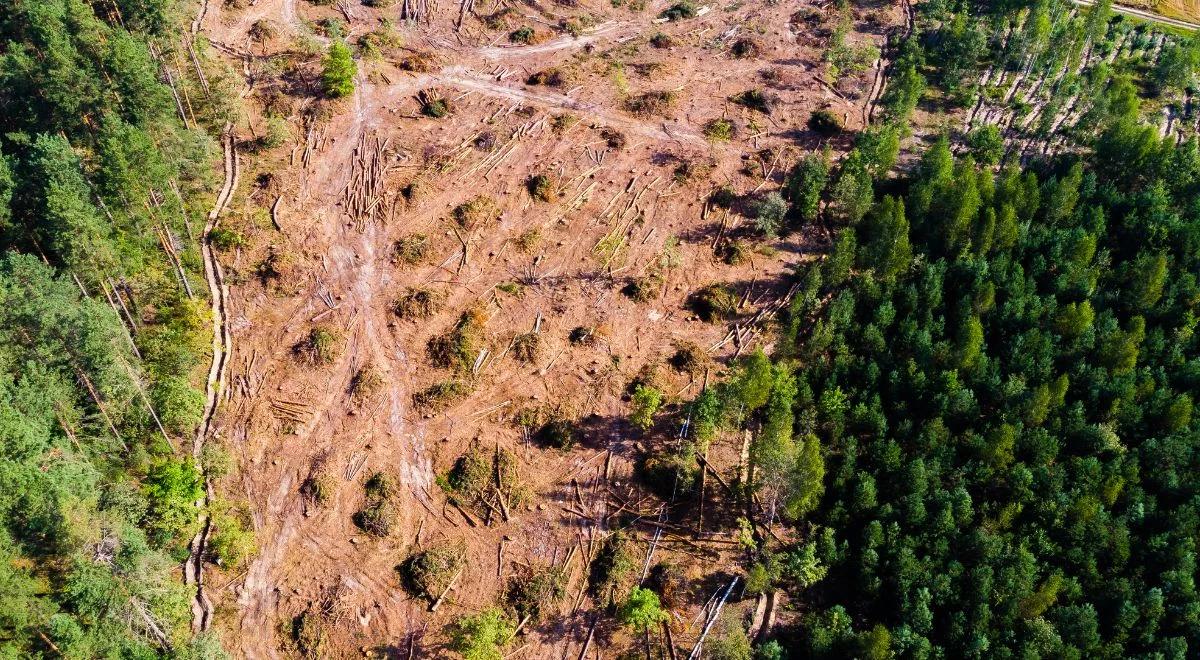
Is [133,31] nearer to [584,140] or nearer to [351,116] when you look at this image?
[351,116]

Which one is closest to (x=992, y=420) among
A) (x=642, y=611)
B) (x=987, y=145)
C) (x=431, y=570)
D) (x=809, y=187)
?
(x=809, y=187)

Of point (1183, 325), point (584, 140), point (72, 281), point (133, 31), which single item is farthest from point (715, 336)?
point (133, 31)

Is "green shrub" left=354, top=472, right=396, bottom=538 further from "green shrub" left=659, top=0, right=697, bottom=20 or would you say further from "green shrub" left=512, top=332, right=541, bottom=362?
"green shrub" left=659, top=0, right=697, bottom=20

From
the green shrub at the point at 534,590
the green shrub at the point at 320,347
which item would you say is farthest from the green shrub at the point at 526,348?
the green shrub at the point at 534,590

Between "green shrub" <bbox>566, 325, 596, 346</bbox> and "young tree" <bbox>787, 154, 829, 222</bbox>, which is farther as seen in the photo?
"young tree" <bbox>787, 154, 829, 222</bbox>

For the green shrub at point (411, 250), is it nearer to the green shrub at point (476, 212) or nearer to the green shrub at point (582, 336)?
the green shrub at point (476, 212)

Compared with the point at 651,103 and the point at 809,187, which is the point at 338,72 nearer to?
the point at 651,103

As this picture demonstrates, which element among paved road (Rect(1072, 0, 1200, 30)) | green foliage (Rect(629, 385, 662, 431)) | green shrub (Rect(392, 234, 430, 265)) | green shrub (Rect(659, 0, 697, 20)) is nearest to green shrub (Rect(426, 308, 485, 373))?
green shrub (Rect(392, 234, 430, 265))
